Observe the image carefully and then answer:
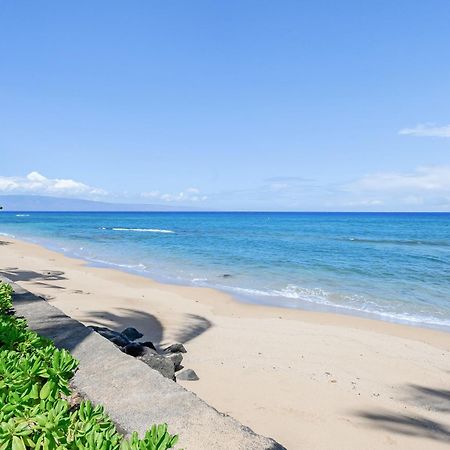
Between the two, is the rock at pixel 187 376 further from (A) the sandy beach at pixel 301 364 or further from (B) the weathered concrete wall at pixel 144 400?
(B) the weathered concrete wall at pixel 144 400

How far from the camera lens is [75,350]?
164 inches

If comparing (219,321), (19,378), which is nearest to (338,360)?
(219,321)

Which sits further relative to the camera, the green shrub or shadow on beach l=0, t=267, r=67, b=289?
shadow on beach l=0, t=267, r=67, b=289

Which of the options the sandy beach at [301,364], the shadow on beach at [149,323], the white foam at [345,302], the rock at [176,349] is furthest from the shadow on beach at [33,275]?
the rock at [176,349]

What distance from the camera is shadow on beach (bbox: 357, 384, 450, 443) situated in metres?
5.17

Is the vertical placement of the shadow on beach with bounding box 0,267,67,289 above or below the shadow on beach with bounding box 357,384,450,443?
above

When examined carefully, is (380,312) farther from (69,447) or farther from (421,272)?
(69,447)

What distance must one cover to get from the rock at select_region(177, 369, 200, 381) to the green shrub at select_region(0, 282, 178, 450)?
11.8ft

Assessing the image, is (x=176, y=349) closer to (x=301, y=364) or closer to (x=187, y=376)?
(x=187, y=376)

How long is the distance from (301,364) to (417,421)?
90.6 inches

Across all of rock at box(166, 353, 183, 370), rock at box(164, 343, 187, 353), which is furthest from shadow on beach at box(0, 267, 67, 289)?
rock at box(166, 353, 183, 370)

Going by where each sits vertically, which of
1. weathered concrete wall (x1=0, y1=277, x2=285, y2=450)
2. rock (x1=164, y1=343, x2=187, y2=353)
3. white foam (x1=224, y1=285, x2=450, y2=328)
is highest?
weathered concrete wall (x1=0, y1=277, x2=285, y2=450)

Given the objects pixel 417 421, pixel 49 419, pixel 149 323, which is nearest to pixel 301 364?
pixel 417 421

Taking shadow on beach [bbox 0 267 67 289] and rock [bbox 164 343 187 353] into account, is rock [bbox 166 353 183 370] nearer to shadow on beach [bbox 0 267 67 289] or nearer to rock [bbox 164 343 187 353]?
rock [bbox 164 343 187 353]
